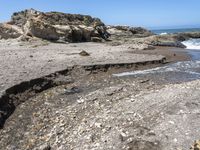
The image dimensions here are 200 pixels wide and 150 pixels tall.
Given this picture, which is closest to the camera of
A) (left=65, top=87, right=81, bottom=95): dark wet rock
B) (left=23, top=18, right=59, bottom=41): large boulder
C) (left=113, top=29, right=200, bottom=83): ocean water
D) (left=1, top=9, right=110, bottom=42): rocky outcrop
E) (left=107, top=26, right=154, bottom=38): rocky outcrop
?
(left=65, top=87, right=81, bottom=95): dark wet rock

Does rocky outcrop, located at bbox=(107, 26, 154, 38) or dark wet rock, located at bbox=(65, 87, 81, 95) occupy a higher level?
dark wet rock, located at bbox=(65, 87, 81, 95)

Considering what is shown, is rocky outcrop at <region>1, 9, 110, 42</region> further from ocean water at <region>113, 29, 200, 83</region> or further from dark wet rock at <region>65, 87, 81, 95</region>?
dark wet rock at <region>65, 87, 81, 95</region>

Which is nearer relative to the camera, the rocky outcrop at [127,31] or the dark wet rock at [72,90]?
the dark wet rock at [72,90]

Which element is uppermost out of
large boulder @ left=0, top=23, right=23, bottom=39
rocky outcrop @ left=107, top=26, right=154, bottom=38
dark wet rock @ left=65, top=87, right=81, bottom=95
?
dark wet rock @ left=65, top=87, right=81, bottom=95

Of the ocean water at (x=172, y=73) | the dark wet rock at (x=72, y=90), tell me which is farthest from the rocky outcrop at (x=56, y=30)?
the dark wet rock at (x=72, y=90)

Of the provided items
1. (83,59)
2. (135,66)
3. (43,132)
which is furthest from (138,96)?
(83,59)

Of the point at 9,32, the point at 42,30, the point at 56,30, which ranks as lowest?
the point at 9,32

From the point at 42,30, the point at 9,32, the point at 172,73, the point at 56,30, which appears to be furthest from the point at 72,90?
the point at 9,32

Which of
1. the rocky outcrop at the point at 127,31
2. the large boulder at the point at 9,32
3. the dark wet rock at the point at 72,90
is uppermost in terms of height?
the dark wet rock at the point at 72,90

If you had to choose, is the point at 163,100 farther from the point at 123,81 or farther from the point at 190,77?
the point at 190,77

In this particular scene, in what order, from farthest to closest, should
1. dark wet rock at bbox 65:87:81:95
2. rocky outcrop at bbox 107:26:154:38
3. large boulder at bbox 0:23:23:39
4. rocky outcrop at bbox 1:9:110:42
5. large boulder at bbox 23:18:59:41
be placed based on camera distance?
rocky outcrop at bbox 107:26:154:38 < large boulder at bbox 0:23:23:39 < rocky outcrop at bbox 1:9:110:42 < large boulder at bbox 23:18:59:41 < dark wet rock at bbox 65:87:81:95

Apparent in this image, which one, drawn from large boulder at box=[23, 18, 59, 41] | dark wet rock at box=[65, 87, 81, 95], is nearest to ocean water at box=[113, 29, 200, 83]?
dark wet rock at box=[65, 87, 81, 95]

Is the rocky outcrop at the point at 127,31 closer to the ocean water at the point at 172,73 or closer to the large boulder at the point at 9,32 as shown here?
the large boulder at the point at 9,32

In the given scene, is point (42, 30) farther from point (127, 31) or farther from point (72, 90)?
point (72, 90)
